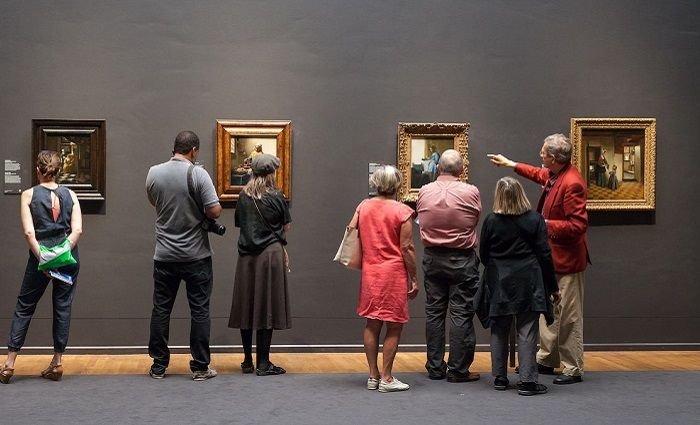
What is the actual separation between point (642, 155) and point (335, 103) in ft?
10.1

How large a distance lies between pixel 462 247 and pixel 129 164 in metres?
3.32

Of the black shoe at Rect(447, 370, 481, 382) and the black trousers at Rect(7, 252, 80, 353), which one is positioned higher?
the black trousers at Rect(7, 252, 80, 353)

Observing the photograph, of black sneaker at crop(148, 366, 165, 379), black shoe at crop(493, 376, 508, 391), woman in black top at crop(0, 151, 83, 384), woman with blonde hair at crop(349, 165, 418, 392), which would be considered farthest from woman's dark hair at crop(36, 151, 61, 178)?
black shoe at crop(493, 376, 508, 391)

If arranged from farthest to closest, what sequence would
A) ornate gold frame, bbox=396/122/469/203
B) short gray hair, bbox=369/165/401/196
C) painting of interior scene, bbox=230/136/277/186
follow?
1. ornate gold frame, bbox=396/122/469/203
2. painting of interior scene, bbox=230/136/277/186
3. short gray hair, bbox=369/165/401/196

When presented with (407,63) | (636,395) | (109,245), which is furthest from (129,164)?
(636,395)

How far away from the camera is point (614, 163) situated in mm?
8930

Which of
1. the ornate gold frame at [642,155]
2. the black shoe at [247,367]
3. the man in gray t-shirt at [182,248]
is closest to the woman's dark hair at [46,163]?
the man in gray t-shirt at [182,248]

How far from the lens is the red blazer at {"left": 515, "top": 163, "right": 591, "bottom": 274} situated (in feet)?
24.0

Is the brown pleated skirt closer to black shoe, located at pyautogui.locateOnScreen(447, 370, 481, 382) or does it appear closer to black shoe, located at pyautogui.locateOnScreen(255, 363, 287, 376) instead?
black shoe, located at pyautogui.locateOnScreen(255, 363, 287, 376)

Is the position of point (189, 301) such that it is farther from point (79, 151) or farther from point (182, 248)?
point (79, 151)

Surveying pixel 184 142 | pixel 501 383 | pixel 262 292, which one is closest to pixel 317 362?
pixel 262 292

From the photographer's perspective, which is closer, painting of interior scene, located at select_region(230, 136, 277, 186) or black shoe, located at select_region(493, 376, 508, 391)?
black shoe, located at select_region(493, 376, 508, 391)

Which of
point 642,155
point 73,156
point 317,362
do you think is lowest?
point 317,362

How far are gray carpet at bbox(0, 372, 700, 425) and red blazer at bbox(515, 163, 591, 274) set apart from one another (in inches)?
39.3
